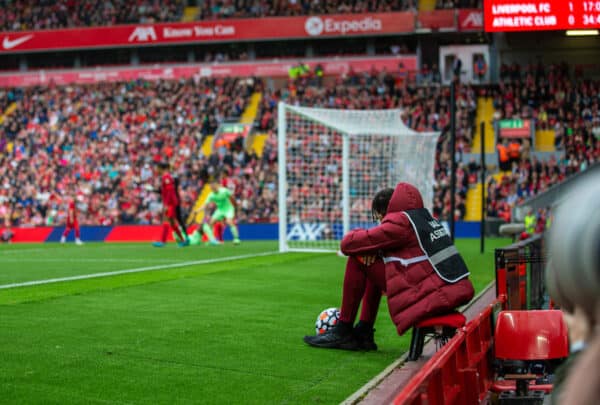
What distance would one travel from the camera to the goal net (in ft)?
73.4

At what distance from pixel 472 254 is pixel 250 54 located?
107 feet

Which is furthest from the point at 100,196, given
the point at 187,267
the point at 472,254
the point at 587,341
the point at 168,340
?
the point at 587,341

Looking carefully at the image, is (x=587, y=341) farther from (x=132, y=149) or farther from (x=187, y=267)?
(x=132, y=149)

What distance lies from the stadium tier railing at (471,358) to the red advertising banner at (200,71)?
39768 millimetres

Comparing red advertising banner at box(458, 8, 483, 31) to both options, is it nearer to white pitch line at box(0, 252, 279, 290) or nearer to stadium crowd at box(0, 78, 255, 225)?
stadium crowd at box(0, 78, 255, 225)

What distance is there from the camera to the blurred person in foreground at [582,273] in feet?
5.65

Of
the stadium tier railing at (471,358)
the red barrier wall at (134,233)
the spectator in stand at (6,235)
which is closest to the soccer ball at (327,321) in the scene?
the stadium tier railing at (471,358)

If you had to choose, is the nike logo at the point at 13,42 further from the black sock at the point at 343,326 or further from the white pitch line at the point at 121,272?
the black sock at the point at 343,326

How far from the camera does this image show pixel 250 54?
52.5m

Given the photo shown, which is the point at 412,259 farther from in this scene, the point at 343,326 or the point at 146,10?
the point at 146,10

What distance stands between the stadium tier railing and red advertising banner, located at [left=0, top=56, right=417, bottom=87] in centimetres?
3977

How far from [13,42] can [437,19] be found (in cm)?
2456

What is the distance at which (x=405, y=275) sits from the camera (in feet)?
22.3

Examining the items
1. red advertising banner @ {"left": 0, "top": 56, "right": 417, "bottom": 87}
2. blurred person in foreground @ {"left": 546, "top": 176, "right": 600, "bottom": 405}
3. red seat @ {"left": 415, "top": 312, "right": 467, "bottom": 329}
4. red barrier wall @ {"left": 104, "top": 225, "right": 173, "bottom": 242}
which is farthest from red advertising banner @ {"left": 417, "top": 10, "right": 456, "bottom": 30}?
blurred person in foreground @ {"left": 546, "top": 176, "right": 600, "bottom": 405}
